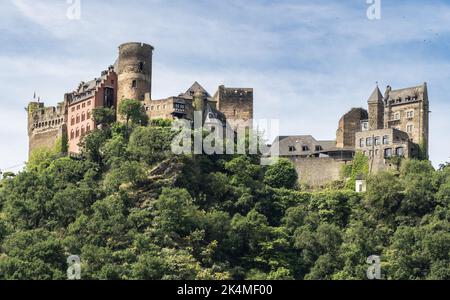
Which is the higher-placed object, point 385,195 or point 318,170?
point 318,170

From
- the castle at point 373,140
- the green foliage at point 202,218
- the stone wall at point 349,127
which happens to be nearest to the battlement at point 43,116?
the green foliage at point 202,218

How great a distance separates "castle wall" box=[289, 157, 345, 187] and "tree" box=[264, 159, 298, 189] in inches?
27.5

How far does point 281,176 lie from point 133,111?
12.1 m

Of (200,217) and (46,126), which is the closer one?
(200,217)

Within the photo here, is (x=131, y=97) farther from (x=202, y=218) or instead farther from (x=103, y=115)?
(x=202, y=218)

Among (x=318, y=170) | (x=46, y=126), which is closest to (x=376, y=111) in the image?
(x=318, y=170)

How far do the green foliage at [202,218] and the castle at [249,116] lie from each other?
140 cm

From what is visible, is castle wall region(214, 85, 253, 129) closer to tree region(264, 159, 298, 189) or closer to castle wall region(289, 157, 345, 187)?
tree region(264, 159, 298, 189)

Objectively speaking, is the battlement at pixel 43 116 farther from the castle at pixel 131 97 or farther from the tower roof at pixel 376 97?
the tower roof at pixel 376 97

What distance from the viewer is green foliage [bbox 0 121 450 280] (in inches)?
3019

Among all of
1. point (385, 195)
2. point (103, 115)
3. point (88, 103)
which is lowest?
point (385, 195)

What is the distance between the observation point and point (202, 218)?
267 ft

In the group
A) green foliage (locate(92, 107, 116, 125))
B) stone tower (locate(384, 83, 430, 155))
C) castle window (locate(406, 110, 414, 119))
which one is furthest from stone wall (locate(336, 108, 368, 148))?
green foliage (locate(92, 107, 116, 125))
